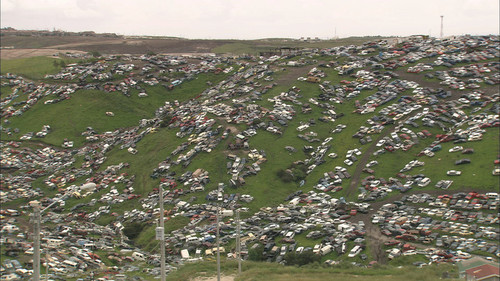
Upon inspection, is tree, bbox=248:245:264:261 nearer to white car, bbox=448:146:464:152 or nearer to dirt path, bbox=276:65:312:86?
white car, bbox=448:146:464:152

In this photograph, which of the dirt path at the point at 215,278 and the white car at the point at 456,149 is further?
the white car at the point at 456,149

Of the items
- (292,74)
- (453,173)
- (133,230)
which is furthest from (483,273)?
(292,74)

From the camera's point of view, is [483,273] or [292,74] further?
[292,74]

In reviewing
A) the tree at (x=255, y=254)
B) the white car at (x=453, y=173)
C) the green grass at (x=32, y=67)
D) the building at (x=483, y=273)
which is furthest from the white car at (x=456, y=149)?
the green grass at (x=32, y=67)

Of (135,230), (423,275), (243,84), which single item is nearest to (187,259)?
(135,230)

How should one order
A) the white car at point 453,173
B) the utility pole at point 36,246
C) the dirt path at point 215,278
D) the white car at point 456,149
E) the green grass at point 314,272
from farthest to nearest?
the white car at point 456,149
the white car at point 453,173
the dirt path at point 215,278
the green grass at point 314,272
the utility pole at point 36,246

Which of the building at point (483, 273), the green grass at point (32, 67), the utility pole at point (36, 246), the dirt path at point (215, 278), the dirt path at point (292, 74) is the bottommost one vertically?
the dirt path at point (215, 278)

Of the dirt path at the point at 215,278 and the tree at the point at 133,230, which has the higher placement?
the tree at the point at 133,230

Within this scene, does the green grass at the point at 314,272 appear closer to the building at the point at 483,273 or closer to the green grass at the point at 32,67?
the building at the point at 483,273

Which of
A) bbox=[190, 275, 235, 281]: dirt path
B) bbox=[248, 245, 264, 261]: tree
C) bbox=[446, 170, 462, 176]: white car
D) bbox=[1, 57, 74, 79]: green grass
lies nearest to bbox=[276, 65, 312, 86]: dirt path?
bbox=[446, 170, 462, 176]: white car

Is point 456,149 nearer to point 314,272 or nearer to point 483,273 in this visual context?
point 314,272

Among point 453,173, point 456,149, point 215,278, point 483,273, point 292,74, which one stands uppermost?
point 292,74
